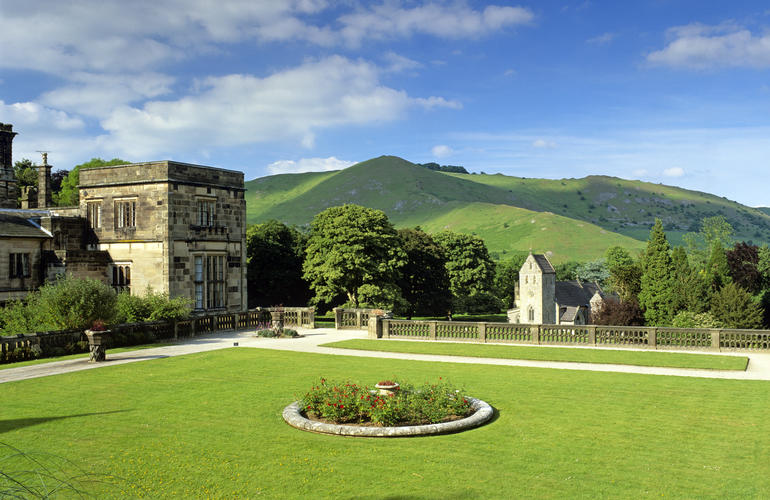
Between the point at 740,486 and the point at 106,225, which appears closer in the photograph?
the point at 740,486

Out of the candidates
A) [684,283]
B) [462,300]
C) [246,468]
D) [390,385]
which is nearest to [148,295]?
[390,385]

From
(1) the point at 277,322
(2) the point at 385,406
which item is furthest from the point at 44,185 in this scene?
(2) the point at 385,406

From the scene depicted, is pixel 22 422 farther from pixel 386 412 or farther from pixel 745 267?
pixel 745 267

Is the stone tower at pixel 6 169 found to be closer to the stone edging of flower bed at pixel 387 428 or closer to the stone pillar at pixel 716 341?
the stone edging of flower bed at pixel 387 428

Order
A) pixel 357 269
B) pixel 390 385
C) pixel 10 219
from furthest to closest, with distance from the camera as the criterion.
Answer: pixel 357 269 → pixel 10 219 → pixel 390 385

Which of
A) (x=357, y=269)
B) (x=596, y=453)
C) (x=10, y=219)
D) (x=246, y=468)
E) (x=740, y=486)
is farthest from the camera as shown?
(x=357, y=269)

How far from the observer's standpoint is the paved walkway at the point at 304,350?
21.8 meters

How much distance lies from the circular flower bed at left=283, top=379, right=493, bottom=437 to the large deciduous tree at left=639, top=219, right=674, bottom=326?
49312 millimetres

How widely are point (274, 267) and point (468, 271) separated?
1458 inches

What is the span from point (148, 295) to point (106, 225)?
772 cm

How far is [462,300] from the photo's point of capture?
89.2 metres

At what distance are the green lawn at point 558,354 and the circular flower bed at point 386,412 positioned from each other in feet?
37.6

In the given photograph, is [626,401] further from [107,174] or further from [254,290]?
[254,290]

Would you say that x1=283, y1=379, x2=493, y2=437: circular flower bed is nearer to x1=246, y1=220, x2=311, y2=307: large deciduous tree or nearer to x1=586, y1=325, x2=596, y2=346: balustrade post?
x1=586, y1=325, x2=596, y2=346: balustrade post
